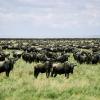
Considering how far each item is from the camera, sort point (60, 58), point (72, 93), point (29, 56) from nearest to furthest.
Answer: point (72, 93) → point (60, 58) → point (29, 56)

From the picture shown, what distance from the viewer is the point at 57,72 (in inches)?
873

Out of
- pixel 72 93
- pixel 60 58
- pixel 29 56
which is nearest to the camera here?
pixel 72 93

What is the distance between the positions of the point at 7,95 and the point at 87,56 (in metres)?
20.9

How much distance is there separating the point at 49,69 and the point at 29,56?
39.6 ft

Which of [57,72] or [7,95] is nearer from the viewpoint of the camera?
[7,95]

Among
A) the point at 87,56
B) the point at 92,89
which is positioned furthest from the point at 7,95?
the point at 87,56

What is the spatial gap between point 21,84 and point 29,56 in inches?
658

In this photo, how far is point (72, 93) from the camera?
49.2ft

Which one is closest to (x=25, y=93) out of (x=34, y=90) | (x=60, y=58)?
(x=34, y=90)

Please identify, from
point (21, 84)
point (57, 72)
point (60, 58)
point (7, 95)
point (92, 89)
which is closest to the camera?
point (7, 95)

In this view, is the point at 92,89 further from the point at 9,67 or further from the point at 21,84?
the point at 9,67

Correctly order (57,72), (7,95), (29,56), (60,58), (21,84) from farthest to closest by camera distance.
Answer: (29,56) < (60,58) < (57,72) < (21,84) < (7,95)

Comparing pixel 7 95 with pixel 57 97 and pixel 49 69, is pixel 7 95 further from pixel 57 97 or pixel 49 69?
pixel 49 69

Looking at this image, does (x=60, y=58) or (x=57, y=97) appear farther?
(x=60, y=58)
